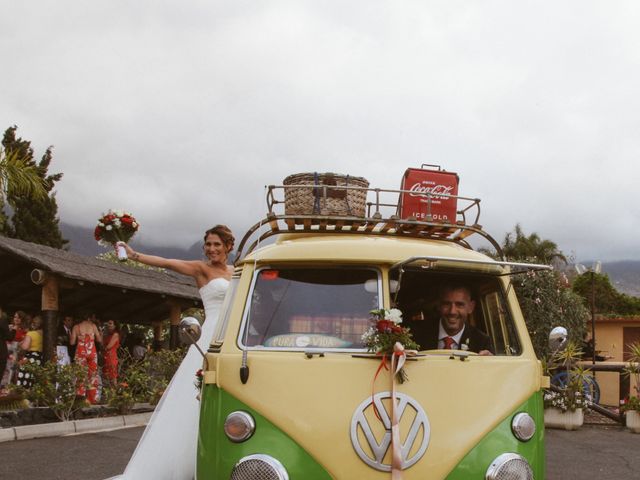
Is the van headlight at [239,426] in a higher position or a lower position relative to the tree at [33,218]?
lower

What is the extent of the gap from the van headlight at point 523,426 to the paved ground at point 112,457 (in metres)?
4.64

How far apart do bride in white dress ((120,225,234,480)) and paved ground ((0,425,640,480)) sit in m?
1.93

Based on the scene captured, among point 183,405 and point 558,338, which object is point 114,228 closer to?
point 183,405

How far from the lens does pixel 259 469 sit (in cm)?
362

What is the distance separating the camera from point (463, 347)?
4.62 m

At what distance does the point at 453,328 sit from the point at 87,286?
12.1 metres

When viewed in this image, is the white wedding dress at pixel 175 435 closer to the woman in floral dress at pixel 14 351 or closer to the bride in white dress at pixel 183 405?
the bride in white dress at pixel 183 405

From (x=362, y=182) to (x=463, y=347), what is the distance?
1.65 metres

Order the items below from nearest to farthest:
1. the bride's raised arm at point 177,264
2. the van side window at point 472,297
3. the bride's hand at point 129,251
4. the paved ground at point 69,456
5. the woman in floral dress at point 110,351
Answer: the van side window at point 472,297, the bride's hand at point 129,251, the bride's raised arm at point 177,264, the paved ground at point 69,456, the woman in floral dress at point 110,351

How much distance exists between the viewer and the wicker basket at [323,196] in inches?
206

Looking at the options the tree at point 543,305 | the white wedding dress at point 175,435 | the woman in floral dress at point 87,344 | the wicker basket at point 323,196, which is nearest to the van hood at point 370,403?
the wicker basket at point 323,196

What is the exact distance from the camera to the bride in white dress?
562 cm

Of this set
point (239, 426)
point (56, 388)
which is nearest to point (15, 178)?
point (56, 388)

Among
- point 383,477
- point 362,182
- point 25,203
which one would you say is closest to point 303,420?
point 383,477
